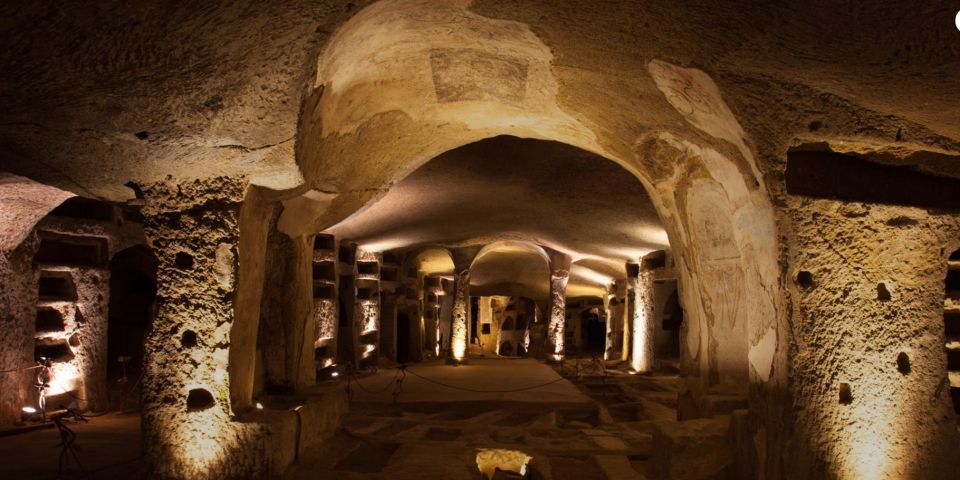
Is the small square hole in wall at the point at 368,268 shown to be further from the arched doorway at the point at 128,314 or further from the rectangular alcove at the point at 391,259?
the arched doorway at the point at 128,314

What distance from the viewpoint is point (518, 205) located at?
34.7 ft

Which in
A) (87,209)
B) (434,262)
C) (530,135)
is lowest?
(434,262)

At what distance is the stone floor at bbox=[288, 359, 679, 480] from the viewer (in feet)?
16.4

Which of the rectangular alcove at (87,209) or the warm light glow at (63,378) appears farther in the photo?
the rectangular alcove at (87,209)

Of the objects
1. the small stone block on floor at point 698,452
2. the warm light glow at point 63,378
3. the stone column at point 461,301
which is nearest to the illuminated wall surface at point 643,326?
the stone column at point 461,301

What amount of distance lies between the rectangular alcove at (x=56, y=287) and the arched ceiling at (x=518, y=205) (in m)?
3.68

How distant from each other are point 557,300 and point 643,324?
281cm

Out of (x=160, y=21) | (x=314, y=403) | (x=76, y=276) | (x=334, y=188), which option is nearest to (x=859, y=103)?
(x=160, y=21)

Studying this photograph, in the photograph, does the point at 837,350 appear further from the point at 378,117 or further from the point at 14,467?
the point at 14,467

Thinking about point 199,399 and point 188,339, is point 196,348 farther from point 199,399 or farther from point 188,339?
point 199,399

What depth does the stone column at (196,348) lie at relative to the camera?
4059 mm

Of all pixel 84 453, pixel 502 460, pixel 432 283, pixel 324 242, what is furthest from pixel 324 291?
pixel 432 283

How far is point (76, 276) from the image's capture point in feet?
26.8

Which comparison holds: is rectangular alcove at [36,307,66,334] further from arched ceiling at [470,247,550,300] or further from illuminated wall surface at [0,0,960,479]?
arched ceiling at [470,247,550,300]
